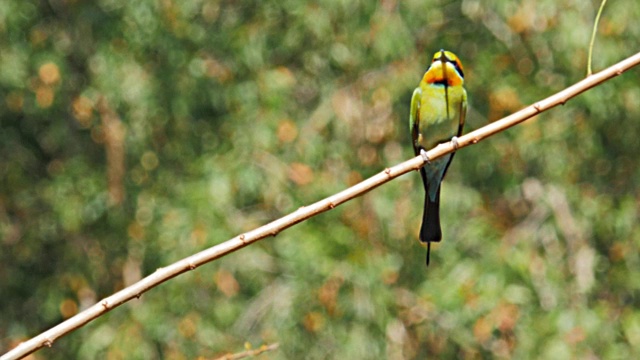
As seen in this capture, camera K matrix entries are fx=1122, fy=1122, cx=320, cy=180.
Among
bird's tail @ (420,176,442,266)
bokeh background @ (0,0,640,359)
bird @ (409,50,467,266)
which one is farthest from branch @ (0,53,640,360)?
bokeh background @ (0,0,640,359)

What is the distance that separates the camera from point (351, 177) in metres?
5.16

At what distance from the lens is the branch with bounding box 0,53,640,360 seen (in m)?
1.12

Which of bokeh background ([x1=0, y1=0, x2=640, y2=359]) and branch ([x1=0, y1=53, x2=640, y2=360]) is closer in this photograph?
branch ([x1=0, y1=53, x2=640, y2=360])

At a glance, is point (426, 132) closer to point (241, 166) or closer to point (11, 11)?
point (241, 166)

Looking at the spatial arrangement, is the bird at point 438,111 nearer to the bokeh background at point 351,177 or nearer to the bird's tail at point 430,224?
the bird's tail at point 430,224

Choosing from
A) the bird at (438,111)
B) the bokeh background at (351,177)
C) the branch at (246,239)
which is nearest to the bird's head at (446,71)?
the bird at (438,111)

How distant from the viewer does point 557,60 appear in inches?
201

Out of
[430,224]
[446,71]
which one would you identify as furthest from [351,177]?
[430,224]

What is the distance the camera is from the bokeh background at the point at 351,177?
4895 millimetres

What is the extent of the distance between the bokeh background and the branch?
135 inches

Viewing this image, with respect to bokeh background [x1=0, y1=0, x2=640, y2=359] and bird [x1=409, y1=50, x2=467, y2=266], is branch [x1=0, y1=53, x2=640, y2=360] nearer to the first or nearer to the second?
bird [x1=409, y1=50, x2=467, y2=266]

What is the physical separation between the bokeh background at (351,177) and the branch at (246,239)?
3.42 m

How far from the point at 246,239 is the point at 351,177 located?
395 centimetres

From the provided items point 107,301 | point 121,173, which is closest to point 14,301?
point 121,173
